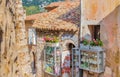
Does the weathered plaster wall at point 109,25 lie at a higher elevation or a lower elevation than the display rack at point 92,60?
higher

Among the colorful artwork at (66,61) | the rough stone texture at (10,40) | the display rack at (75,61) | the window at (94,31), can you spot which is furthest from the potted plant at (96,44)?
the rough stone texture at (10,40)

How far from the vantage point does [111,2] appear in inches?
515

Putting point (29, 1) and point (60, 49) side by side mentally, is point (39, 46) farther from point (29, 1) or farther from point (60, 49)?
point (29, 1)

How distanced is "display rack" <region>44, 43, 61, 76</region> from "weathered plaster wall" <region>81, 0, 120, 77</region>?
3.06 m

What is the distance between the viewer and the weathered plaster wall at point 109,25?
12789 mm

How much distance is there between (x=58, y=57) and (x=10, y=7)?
1230 centimetres

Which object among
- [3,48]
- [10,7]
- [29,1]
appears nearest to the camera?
[3,48]

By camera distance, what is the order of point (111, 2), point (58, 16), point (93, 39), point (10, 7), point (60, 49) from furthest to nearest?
point (58, 16)
point (60, 49)
point (93, 39)
point (111, 2)
point (10, 7)

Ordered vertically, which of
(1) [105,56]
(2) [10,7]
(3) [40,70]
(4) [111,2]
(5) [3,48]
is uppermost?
(4) [111,2]

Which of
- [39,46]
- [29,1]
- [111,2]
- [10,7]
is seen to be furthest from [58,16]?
[29,1]

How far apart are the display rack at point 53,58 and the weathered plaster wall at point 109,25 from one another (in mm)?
3064

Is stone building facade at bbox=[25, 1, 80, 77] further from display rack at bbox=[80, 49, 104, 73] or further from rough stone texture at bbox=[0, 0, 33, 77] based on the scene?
rough stone texture at bbox=[0, 0, 33, 77]

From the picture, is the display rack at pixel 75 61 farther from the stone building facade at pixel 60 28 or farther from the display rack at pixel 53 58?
the display rack at pixel 53 58

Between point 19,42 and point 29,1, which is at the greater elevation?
point 29,1
